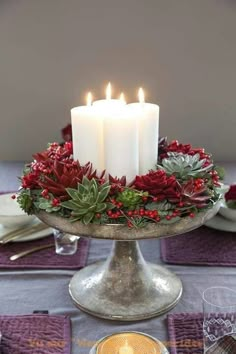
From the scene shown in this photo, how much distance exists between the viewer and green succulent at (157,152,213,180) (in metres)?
0.79

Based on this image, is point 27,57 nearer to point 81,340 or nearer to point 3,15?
point 3,15

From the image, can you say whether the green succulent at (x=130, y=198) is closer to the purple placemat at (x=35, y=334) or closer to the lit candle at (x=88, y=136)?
the lit candle at (x=88, y=136)

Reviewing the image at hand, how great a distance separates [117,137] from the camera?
768 mm

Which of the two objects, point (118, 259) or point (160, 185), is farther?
point (118, 259)

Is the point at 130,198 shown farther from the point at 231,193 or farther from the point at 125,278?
Result: the point at 231,193

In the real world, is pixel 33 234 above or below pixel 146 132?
below

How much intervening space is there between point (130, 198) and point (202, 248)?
0.32 meters

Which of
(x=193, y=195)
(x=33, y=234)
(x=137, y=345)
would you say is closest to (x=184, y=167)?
(x=193, y=195)

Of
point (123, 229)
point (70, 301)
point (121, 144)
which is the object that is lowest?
point (70, 301)

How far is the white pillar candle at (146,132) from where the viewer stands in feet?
2.63

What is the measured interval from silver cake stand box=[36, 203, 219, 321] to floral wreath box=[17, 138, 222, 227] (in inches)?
0.7

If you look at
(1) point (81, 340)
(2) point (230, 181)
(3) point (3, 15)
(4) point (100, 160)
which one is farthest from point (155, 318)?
(3) point (3, 15)

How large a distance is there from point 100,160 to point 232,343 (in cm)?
34

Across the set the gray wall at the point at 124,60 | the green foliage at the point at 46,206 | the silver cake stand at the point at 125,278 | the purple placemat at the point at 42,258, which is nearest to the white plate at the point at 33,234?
the purple placemat at the point at 42,258
